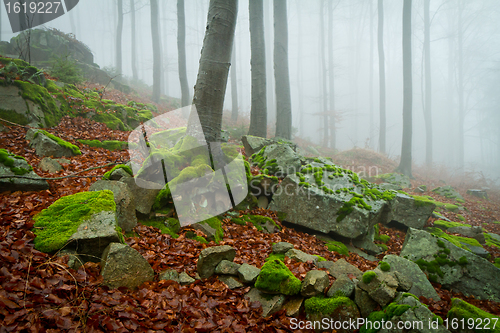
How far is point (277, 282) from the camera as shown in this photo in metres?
3.34

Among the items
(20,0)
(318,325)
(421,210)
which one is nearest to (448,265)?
(421,210)

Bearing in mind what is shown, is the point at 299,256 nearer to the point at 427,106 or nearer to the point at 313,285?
the point at 313,285

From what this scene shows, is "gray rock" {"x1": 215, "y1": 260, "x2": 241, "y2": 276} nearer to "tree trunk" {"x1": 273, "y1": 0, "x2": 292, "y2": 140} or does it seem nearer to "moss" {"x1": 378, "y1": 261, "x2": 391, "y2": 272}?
"moss" {"x1": 378, "y1": 261, "x2": 391, "y2": 272}

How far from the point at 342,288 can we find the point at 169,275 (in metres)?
2.62

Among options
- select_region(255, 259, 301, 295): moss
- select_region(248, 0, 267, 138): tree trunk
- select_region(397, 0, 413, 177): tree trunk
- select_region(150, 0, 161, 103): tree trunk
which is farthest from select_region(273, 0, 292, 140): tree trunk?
select_region(150, 0, 161, 103): tree trunk

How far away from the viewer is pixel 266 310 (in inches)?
125

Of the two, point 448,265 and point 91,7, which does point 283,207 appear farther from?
point 91,7

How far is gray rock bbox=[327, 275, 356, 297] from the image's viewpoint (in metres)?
3.39

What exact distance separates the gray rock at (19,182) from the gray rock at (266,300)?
13.2 ft

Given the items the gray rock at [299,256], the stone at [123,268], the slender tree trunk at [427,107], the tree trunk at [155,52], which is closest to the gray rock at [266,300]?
the gray rock at [299,256]

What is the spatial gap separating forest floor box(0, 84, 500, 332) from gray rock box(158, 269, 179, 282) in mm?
86


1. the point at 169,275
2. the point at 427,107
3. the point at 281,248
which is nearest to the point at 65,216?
the point at 169,275

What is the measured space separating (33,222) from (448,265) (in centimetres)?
723

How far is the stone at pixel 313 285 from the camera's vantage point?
3346 millimetres
